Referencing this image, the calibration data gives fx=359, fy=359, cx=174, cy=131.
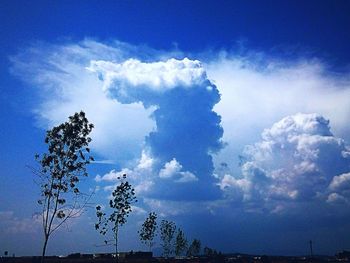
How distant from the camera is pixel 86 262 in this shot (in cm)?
9338

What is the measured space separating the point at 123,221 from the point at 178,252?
65721 millimetres

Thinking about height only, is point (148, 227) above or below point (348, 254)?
above

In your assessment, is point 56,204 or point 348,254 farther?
point 348,254

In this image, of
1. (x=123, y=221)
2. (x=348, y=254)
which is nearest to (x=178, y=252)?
(x=123, y=221)

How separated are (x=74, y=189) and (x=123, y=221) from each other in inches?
1410

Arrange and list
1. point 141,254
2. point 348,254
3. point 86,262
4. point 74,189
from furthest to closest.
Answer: point 348,254
point 141,254
point 86,262
point 74,189

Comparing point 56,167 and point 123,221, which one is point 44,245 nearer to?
point 56,167

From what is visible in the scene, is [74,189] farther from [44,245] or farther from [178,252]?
[178,252]

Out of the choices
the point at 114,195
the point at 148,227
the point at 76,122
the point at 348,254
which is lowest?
the point at 348,254

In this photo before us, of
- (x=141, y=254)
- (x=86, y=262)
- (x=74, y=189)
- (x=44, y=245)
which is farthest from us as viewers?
(x=141, y=254)

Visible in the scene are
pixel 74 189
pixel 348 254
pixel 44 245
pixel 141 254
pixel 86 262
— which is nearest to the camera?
pixel 44 245

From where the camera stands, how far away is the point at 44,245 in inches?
1490

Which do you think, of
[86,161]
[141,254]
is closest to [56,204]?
[86,161]

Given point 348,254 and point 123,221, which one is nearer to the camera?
point 123,221
